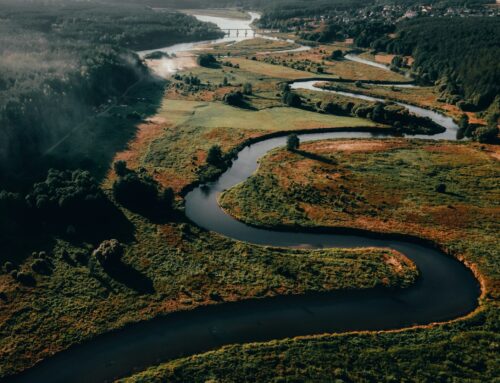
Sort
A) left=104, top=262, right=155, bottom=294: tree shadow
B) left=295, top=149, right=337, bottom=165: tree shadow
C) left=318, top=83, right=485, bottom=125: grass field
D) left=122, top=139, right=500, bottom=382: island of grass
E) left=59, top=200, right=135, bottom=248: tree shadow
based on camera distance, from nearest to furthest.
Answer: left=122, top=139, right=500, bottom=382: island of grass < left=104, top=262, right=155, bottom=294: tree shadow < left=59, top=200, right=135, bottom=248: tree shadow < left=295, top=149, right=337, bottom=165: tree shadow < left=318, top=83, right=485, bottom=125: grass field

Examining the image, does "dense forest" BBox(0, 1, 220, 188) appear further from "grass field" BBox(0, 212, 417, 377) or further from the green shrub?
"grass field" BBox(0, 212, 417, 377)

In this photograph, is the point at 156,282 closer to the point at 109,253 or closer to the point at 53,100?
the point at 109,253

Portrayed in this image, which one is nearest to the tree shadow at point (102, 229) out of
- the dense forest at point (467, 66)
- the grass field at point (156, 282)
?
the grass field at point (156, 282)

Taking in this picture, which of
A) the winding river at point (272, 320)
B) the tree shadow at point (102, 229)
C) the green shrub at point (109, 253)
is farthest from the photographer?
the tree shadow at point (102, 229)

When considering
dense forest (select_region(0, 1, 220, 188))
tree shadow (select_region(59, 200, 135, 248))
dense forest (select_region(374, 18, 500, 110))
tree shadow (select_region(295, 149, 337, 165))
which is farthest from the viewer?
dense forest (select_region(374, 18, 500, 110))

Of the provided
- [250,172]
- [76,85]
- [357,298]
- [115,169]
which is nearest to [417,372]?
[357,298]

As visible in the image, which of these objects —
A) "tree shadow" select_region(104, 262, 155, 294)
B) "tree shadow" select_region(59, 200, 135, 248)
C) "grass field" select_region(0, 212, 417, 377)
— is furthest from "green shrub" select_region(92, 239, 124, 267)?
"tree shadow" select_region(59, 200, 135, 248)

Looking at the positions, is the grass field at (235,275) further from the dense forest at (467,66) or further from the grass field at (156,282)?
the dense forest at (467,66)
